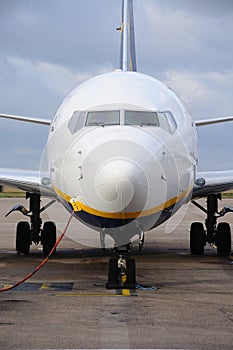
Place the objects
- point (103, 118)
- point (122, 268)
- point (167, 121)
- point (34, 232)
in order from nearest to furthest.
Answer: point (122, 268) → point (103, 118) → point (167, 121) → point (34, 232)

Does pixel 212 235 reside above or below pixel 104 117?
below

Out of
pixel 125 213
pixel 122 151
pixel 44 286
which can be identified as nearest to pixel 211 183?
pixel 44 286

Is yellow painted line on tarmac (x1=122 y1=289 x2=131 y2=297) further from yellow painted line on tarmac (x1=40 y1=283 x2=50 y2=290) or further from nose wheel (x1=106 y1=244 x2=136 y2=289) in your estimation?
yellow painted line on tarmac (x1=40 y1=283 x2=50 y2=290)

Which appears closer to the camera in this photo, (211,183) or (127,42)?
(211,183)

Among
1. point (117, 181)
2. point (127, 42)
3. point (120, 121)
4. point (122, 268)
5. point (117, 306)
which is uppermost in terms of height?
point (127, 42)

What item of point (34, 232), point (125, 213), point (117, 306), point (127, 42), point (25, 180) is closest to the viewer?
point (117, 306)

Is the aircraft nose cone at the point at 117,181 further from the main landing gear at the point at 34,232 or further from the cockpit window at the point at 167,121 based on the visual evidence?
the main landing gear at the point at 34,232

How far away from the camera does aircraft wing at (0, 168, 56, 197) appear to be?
53.0ft

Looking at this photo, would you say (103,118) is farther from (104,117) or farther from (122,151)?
(122,151)

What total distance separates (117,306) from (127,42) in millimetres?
13459

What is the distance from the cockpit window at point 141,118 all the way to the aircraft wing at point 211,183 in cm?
414

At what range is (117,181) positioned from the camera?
34.0 feet

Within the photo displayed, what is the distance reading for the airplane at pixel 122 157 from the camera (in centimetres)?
1077

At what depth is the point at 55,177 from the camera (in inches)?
502
